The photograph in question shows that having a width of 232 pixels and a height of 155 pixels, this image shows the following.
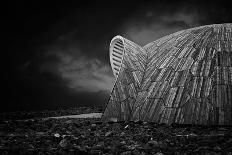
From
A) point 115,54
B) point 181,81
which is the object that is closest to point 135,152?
point 181,81

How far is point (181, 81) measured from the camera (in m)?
12.4

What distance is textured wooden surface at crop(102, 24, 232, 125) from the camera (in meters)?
11.1

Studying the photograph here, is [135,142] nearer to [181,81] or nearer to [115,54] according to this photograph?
[181,81]

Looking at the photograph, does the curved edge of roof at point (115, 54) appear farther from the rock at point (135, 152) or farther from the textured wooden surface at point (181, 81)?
the rock at point (135, 152)

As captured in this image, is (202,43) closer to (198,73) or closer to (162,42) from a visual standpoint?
(198,73)

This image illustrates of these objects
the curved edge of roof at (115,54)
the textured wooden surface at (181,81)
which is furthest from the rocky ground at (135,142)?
the curved edge of roof at (115,54)

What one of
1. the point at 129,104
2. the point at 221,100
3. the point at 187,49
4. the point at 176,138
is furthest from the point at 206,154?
the point at 187,49

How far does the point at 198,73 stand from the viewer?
12188 mm

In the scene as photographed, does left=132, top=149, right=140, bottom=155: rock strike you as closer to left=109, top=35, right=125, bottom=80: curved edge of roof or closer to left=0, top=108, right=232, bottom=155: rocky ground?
left=0, top=108, right=232, bottom=155: rocky ground

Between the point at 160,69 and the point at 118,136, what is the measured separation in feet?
18.6

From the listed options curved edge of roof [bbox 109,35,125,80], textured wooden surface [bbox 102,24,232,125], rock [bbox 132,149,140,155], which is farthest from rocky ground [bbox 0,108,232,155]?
curved edge of roof [bbox 109,35,125,80]

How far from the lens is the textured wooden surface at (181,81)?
11133mm

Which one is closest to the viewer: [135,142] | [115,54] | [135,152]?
[135,152]

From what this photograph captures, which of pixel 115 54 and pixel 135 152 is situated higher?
pixel 115 54
